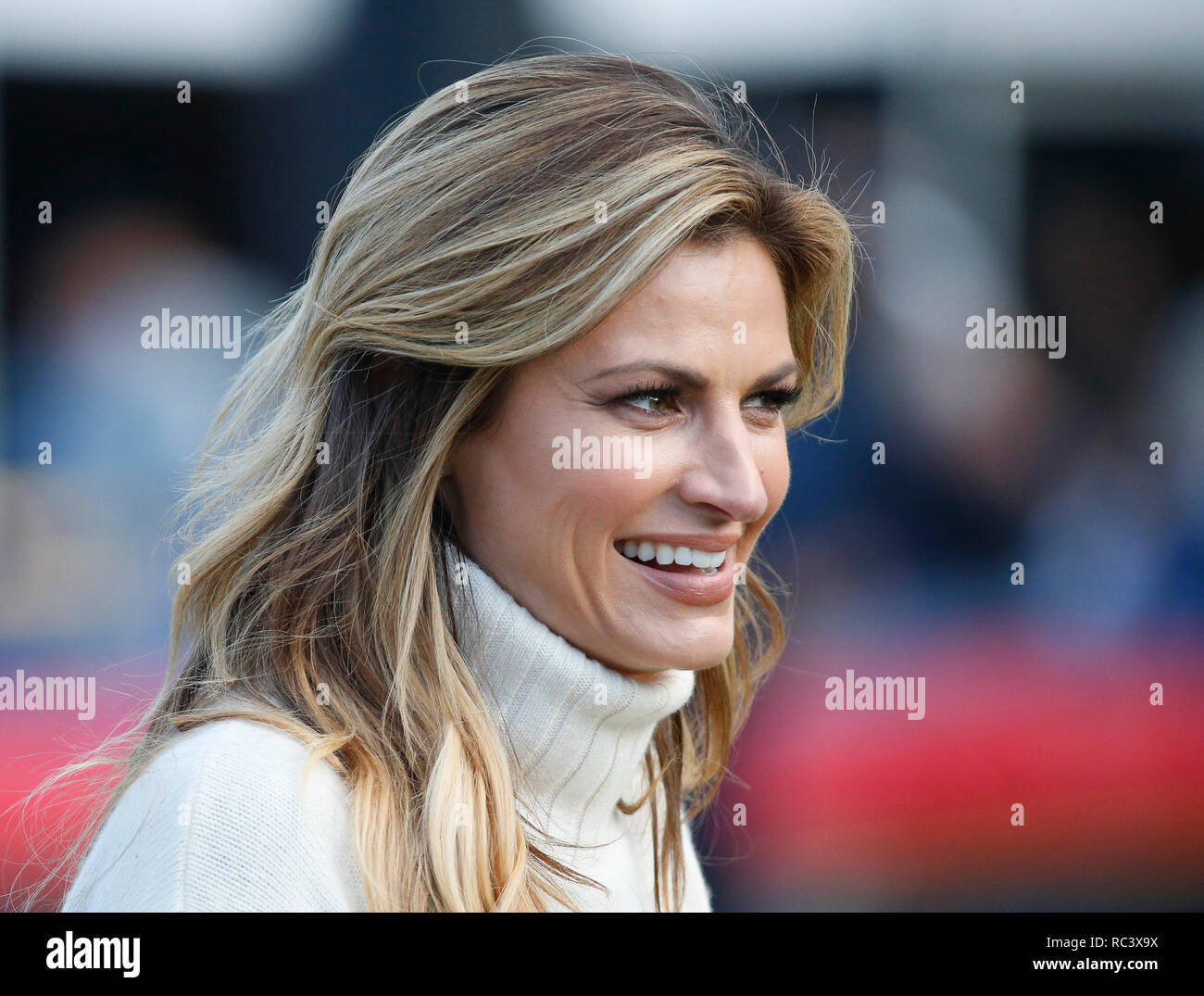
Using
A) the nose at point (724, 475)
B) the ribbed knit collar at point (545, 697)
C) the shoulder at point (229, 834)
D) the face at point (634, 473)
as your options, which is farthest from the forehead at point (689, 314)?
the shoulder at point (229, 834)

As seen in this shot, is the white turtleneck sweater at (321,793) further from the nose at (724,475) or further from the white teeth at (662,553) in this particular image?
the nose at (724,475)

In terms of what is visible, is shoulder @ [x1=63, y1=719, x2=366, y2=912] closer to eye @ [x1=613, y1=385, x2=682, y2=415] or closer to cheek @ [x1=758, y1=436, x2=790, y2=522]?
eye @ [x1=613, y1=385, x2=682, y2=415]

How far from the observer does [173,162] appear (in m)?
3.27

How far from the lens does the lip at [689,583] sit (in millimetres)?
1820

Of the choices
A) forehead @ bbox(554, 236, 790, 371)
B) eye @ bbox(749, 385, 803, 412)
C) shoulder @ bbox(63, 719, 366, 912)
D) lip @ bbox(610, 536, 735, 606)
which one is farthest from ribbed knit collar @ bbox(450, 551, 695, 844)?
eye @ bbox(749, 385, 803, 412)

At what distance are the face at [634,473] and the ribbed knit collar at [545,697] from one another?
0.04 metres

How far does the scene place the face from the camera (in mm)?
1738

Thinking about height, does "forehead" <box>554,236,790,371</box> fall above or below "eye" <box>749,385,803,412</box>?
above

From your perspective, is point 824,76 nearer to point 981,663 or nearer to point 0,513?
point 981,663

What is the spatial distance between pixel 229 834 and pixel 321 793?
0.15 m

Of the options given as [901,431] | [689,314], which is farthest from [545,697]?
[901,431]

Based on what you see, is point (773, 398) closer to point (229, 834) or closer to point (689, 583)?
point (689, 583)

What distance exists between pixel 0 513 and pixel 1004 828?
3.50 metres

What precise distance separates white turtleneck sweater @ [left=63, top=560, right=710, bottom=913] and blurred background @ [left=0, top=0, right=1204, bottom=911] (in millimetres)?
1608
